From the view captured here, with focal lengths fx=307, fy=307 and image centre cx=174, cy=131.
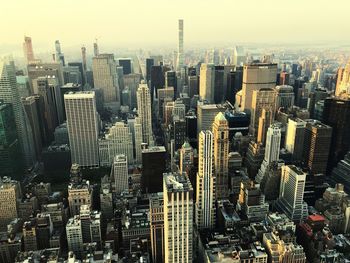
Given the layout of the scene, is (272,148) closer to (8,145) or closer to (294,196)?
(294,196)

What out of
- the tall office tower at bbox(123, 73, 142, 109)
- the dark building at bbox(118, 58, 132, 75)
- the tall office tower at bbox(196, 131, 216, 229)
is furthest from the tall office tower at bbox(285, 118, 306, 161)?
the dark building at bbox(118, 58, 132, 75)

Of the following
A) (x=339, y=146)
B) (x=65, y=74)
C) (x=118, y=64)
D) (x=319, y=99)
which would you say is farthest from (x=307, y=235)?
(x=118, y=64)

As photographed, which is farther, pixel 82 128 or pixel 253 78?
pixel 253 78

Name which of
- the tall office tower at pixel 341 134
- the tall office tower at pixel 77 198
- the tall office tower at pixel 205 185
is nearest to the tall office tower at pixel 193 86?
the tall office tower at pixel 341 134

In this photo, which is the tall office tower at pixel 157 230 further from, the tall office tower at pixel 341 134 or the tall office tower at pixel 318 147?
the tall office tower at pixel 341 134

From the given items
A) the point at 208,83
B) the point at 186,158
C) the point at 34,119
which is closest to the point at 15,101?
the point at 34,119
